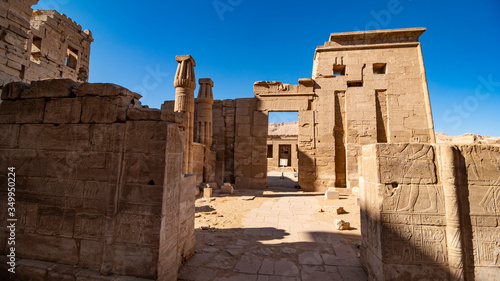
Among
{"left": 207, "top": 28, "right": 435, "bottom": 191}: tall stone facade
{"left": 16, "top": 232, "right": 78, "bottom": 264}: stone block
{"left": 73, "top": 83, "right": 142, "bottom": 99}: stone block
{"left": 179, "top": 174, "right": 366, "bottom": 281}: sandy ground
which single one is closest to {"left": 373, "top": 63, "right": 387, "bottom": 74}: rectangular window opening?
{"left": 207, "top": 28, "right": 435, "bottom": 191}: tall stone facade

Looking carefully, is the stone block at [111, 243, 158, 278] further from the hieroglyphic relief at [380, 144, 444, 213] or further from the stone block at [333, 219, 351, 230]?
the stone block at [333, 219, 351, 230]

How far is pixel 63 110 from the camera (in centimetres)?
268

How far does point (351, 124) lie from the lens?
10109mm

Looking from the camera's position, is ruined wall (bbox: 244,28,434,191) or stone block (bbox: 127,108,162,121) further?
ruined wall (bbox: 244,28,434,191)

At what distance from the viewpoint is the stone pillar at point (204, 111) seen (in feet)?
32.1

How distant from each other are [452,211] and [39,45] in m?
16.2

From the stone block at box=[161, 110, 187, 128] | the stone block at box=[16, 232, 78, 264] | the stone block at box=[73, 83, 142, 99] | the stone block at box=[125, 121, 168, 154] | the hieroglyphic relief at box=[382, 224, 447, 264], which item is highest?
the stone block at box=[73, 83, 142, 99]

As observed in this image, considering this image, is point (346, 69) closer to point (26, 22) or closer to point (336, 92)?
point (336, 92)

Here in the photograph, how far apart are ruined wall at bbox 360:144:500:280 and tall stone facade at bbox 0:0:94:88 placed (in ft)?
22.9

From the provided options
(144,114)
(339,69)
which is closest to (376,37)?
(339,69)

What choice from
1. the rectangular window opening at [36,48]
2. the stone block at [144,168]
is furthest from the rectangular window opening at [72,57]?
the stone block at [144,168]

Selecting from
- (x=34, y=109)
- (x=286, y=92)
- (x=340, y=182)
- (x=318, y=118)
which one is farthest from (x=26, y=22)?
(x=340, y=182)

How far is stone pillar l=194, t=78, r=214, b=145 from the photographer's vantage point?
9773mm

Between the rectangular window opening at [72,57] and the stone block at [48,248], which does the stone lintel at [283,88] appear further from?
the rectangular window opening at [72,57]
